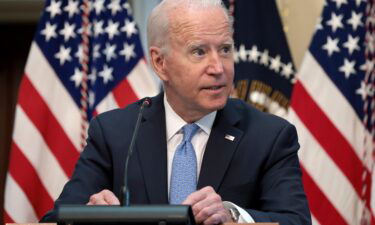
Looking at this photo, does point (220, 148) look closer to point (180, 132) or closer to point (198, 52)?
point (180, 132)

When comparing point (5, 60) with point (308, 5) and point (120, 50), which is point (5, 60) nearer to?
point (120, 50)

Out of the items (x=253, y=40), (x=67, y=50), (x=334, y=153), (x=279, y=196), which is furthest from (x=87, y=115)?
(x=279, y=196)

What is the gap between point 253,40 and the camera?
461cm

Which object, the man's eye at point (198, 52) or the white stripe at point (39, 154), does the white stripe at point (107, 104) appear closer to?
the white stripe at point (39, 154)

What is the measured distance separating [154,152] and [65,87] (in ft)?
6.85

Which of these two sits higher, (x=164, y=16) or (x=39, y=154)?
(x=164, y=16)

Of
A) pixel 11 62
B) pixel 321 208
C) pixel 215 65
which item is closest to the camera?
pixel 215 65

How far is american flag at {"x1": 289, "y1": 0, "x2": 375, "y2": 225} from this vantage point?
433 cm

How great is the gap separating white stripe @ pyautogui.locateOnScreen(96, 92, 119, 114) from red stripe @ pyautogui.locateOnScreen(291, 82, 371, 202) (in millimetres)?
1095

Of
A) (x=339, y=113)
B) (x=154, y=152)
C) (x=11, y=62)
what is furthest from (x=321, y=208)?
(x=11, y=62)

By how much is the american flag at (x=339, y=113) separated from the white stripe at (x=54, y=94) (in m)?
1.31

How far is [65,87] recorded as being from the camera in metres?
4.81

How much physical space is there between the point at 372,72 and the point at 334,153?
49 cm

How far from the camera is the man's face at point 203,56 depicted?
2.76 m
